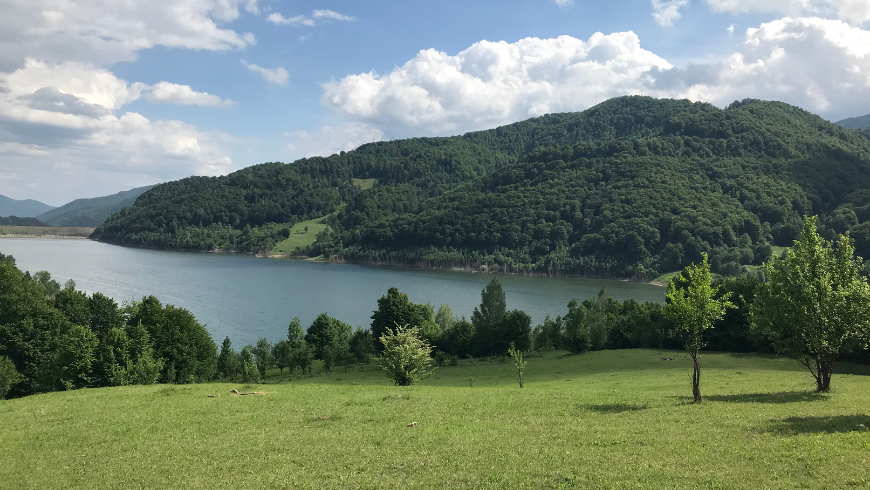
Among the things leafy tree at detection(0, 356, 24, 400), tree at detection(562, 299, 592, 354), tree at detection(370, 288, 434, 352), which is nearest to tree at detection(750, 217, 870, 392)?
tree at detection(562, 299, 592, 354)

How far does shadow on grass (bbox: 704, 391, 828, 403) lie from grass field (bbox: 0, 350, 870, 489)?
126 millimetres

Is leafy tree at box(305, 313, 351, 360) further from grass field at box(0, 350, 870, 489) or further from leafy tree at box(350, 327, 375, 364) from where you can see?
grass field at box(0, 350, 870, 489)

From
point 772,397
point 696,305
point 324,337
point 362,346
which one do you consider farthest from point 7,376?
point 772,397

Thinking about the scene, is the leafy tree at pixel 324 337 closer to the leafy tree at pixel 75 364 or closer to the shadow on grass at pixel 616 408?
the leafy tree at pixel 75 364

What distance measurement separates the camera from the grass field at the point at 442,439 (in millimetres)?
13734

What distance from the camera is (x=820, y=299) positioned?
75.7ft

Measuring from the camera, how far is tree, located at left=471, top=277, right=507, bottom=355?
67.1 meters

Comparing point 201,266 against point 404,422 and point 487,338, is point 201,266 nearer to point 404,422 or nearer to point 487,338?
point 487,338

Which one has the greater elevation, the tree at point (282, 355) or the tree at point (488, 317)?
the tree at point (488, 317)

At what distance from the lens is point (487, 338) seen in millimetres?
67438

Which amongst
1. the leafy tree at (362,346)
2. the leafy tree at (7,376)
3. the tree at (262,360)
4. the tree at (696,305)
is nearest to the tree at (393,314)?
the leafy tree at (362,346)

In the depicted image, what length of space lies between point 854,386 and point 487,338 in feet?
141

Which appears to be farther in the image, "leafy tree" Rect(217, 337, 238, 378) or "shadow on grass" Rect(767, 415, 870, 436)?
"leafy tree" Rect(217, 337, 238, 378)

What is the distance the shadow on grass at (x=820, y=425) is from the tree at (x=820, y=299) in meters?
6.06
